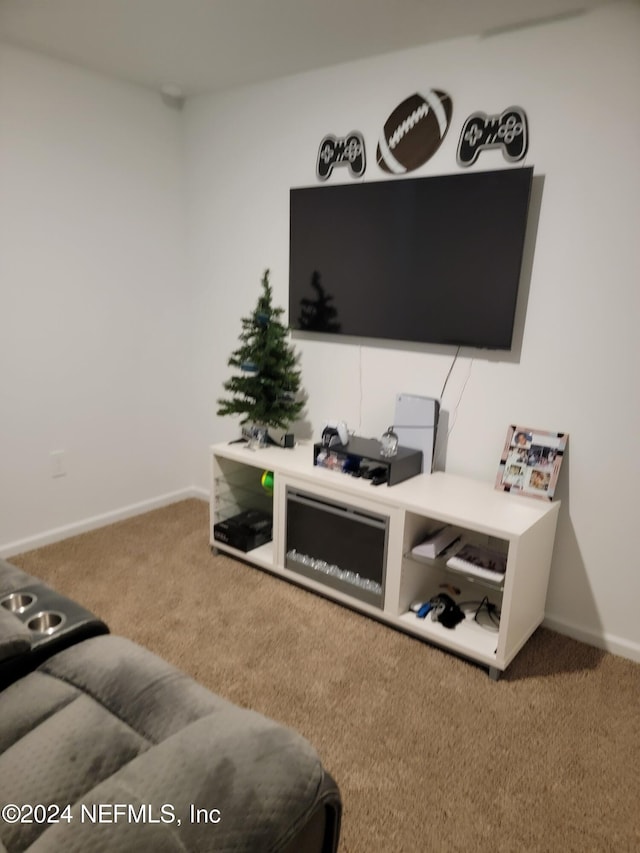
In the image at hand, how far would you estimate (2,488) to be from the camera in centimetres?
284

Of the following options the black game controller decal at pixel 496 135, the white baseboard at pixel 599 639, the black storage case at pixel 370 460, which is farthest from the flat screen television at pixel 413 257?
the white baseboard at pixel 599 639

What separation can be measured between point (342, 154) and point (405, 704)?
2316 mm

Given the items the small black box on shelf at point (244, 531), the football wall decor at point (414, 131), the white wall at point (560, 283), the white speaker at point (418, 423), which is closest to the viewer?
the white wall at point (560, 283)

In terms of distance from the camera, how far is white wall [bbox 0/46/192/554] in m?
2.72

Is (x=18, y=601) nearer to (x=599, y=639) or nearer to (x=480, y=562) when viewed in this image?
(x=480, y=562)

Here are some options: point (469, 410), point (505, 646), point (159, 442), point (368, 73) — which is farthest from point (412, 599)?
point (368, 73)

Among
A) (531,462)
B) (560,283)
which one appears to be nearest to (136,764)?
(531,462)

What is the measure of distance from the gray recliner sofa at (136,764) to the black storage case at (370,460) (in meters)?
1.29

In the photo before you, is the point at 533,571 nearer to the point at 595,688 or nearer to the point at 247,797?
the point at 595,688

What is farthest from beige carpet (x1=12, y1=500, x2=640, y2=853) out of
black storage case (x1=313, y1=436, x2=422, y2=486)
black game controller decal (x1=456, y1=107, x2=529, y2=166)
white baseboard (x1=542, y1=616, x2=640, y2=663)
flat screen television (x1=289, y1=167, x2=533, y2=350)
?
black game controller decal (x1=456, y1=107, x2=529, y2=166)

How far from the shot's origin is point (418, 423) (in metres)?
2.55

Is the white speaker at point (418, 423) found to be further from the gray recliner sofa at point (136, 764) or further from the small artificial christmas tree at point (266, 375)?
the gray recliner sofa at point (136, 764)

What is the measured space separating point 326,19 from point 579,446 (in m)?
1.90

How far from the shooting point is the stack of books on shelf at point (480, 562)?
83.4 inches
